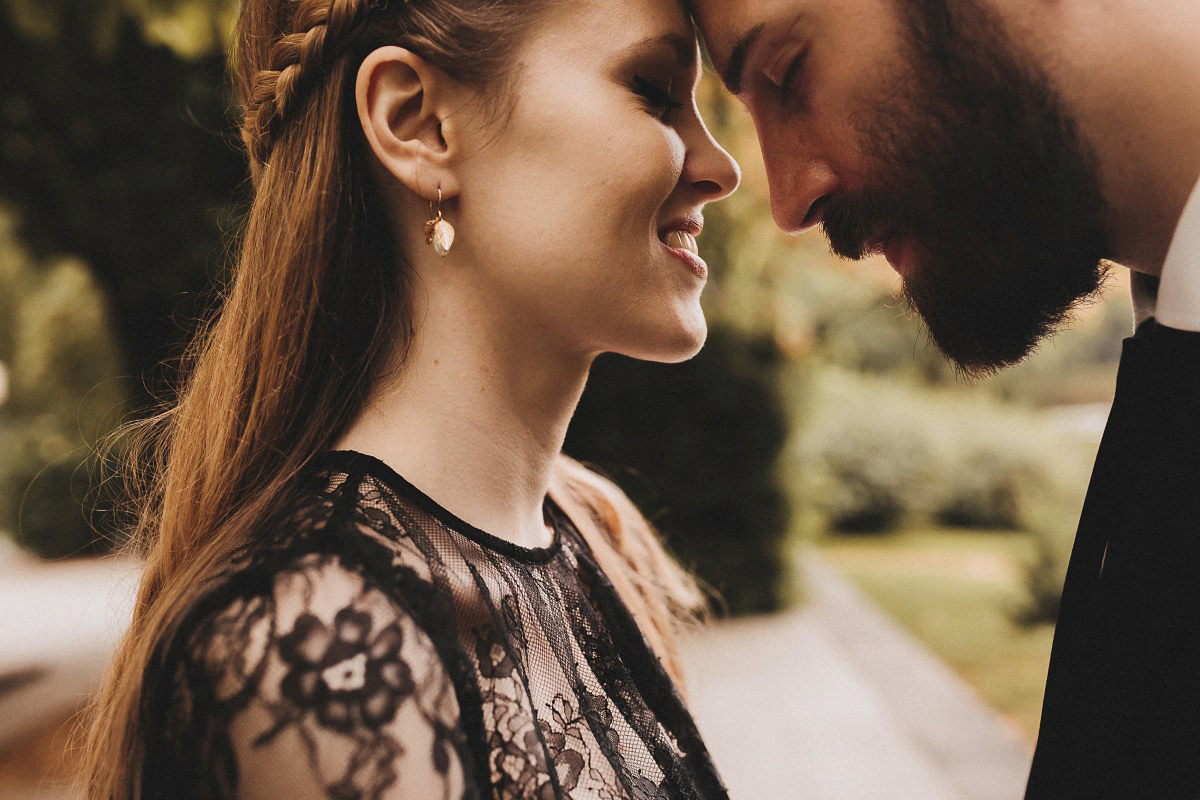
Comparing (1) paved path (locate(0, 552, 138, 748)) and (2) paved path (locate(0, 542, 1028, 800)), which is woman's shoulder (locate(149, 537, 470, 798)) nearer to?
(1) paved path (locate(0, 552, 138, 748))

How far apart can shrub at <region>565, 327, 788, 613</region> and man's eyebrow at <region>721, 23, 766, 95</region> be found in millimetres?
6432

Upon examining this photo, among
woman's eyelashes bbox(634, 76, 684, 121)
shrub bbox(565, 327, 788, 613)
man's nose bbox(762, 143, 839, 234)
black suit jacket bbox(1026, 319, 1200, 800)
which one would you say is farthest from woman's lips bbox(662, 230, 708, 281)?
shrub bbox(565, 327, 788, 613)

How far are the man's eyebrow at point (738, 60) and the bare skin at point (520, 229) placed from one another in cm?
18

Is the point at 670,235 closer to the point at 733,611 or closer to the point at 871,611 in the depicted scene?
the point at 733,611

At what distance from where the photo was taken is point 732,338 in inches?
352

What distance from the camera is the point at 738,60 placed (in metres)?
1.96

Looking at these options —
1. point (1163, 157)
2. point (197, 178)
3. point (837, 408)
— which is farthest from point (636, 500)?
point (837, 408)

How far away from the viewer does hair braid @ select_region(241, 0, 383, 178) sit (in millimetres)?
1618

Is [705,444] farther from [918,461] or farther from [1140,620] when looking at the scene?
[918,461]

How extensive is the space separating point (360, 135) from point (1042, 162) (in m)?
1.22

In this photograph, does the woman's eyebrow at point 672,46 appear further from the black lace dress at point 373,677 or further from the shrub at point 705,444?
the shrub at point 705,444

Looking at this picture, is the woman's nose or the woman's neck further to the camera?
the woman's nose

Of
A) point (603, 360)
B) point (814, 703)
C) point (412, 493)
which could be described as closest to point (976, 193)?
point (412, 493)

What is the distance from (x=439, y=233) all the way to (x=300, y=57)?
1.23 ft
